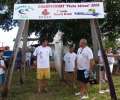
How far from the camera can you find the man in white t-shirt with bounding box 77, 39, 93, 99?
14.0 m

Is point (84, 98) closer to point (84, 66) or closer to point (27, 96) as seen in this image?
point (84, 66)

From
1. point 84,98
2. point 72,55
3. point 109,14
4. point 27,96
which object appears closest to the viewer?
point 84,98

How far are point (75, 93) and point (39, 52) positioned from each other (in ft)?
6.08

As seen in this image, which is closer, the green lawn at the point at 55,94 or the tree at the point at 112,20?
the green lawn at the point at 55,94

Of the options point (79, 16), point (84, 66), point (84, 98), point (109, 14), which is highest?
point (109, 14)

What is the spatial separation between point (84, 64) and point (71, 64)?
11.4 ft

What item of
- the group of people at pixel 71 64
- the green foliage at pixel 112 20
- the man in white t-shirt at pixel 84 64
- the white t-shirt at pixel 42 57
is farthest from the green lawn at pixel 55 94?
the green foliage at pixel 112 20

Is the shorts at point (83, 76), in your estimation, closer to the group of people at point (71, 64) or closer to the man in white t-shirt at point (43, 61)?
the group of people at point (71, 64)

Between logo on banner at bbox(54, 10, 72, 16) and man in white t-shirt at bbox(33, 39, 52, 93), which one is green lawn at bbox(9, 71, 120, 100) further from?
logo on banner at bbox(54, 10, 72, 16)

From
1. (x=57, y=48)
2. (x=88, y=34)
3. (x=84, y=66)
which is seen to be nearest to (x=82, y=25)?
(x=88, y=34)

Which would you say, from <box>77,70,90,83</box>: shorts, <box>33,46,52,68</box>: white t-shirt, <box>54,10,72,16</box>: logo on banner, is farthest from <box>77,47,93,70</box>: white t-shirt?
<box>33,46,52,68</box>: white t-shirt

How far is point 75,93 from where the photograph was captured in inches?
619

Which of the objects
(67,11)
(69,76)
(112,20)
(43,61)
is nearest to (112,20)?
(112,20)

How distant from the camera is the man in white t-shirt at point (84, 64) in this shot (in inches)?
551
